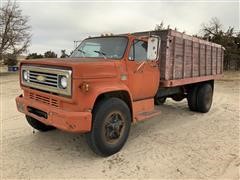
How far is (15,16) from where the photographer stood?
84.6 ft

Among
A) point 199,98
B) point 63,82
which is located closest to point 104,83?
point 63,82

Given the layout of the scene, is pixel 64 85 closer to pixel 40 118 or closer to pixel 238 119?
pixel 40 118

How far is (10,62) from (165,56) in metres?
27.4

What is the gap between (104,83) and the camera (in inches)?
175

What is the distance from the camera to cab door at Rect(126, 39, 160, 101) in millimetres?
5121

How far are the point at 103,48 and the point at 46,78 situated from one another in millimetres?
1470

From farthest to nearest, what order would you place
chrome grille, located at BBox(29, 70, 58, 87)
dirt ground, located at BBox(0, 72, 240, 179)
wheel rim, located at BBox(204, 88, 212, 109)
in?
wheel rim, located at BBox(204, 88, 212, 109)
chrome grille, located at BBox(29, 70, 58, 87)
dirt ground, located at BBox(0, 72, 240, 179)

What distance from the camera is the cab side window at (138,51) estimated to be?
5211 mm

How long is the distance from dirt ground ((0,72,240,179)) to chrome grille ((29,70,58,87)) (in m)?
1.30

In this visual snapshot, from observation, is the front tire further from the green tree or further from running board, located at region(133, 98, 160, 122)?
the green tree

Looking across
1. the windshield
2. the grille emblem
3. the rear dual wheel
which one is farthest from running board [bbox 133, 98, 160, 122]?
the rear dual wheel

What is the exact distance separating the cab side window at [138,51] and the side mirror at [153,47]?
6.1 inches

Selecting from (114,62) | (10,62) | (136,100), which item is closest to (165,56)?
(136,100)

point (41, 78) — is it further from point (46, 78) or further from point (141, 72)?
point (141, 72)
